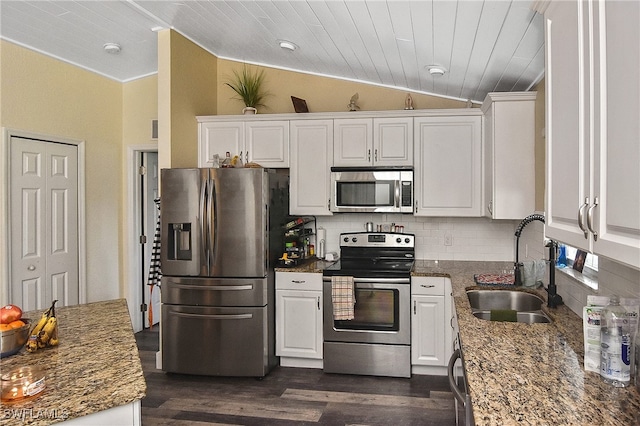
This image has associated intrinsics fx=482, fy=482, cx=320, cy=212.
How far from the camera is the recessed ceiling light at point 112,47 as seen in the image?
4117mm

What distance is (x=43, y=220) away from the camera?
421 cm

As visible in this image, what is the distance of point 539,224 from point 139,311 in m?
4.09

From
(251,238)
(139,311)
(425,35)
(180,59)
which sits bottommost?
(139,311)

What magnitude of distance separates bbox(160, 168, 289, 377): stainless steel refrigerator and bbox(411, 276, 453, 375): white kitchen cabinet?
3.91 feet

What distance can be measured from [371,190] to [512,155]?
3.84ft

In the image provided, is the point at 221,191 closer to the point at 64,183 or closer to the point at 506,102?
the point at 64,183

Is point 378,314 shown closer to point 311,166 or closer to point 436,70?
point 311,166

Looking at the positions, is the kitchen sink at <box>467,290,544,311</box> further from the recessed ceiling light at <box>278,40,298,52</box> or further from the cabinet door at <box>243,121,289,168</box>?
the recessed ceiling light at <box>278,40,298,52</box>

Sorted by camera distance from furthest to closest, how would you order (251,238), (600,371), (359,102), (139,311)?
(139,311)
(359,102)
(251,238)
(600,371)

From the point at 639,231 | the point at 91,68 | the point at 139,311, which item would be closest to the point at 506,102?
the point at 639,231

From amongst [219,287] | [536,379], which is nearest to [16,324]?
[536,379]

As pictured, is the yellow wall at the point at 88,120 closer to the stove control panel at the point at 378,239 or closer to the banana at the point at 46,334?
the banana at the point at 46,334

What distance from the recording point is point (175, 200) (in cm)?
391

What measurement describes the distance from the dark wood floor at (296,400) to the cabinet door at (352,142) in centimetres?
182
